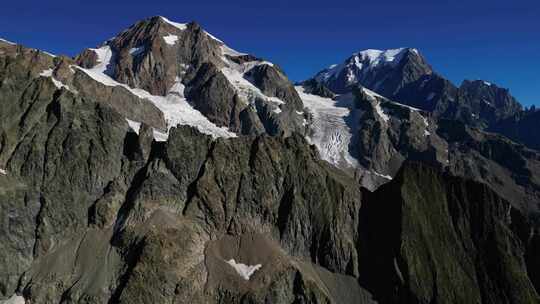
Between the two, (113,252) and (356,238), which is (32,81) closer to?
(113,252)

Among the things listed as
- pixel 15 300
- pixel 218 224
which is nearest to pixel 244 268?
pixel 218 224

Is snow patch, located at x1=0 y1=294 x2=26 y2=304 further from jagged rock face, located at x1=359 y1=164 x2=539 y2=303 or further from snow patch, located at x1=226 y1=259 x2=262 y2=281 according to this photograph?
jagged rock face, located at x1=359 y1=164 x2=539 y2=303

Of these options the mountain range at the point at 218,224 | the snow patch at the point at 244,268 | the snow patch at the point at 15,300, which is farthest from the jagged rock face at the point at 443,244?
the snow patch at the point at 15,300

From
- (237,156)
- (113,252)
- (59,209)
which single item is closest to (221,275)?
(113,252)

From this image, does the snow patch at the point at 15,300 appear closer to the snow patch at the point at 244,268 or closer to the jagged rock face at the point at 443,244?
the snow patch at the point at 244,268

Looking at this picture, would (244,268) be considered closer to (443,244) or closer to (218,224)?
(218,224)
